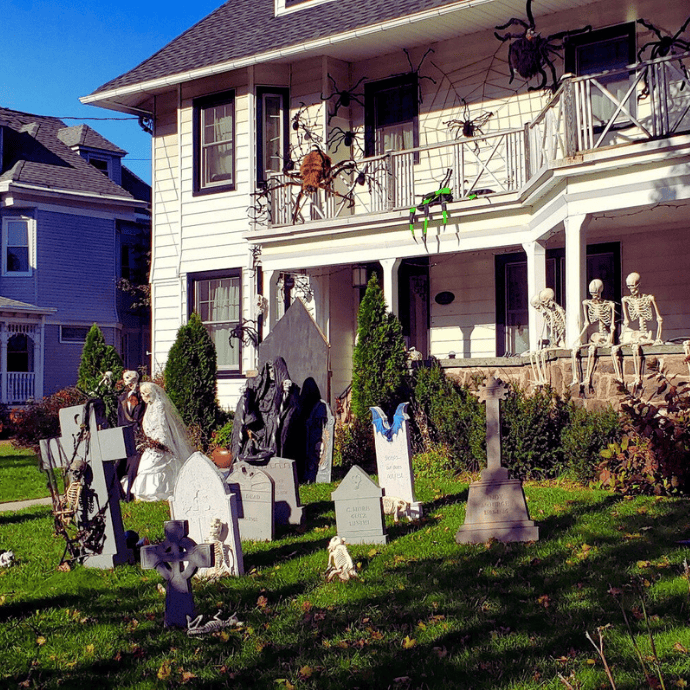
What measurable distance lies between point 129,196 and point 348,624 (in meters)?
27.8

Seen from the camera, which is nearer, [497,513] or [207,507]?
[207,507]

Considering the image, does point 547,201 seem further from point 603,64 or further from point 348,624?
point 348,624

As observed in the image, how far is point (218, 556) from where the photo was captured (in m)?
7.55

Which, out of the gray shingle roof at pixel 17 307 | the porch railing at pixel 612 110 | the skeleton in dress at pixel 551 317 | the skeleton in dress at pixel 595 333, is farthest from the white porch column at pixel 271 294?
the gray shingle roof at pixel 17 307

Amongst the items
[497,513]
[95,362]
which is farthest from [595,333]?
[95,362]

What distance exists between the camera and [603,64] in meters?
16.0

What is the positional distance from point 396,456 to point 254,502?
6.27 feet

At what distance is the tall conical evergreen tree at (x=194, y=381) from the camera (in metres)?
16.0

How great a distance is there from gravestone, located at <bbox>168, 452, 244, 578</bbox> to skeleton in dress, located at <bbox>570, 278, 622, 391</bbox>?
633 cm

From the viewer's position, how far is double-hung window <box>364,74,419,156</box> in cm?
1841

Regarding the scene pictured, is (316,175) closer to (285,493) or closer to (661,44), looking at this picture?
(661,44)

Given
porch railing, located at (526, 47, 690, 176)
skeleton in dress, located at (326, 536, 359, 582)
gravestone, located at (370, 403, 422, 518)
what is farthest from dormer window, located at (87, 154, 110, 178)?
skeleton in dress, located at (326, 536, 359, 582)

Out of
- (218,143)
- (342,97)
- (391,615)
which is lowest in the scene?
(391,615)

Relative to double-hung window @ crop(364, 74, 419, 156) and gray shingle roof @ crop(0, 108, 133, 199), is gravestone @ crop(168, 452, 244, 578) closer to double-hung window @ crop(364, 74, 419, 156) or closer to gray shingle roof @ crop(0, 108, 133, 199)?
double-hung window @ crop(364, 74, 419, 156)
